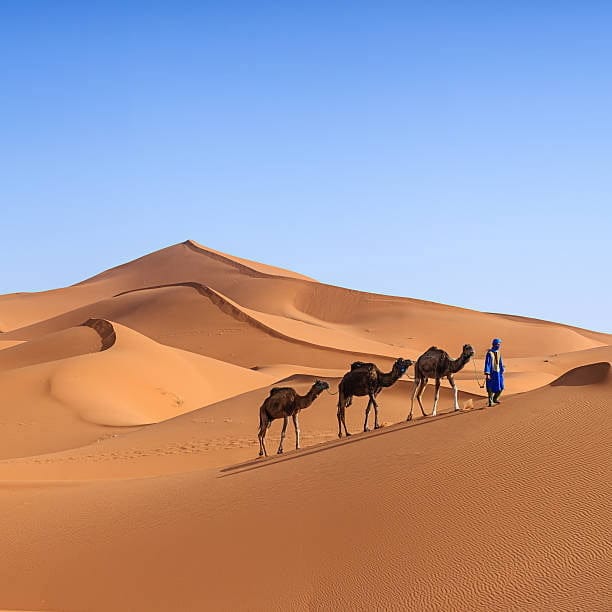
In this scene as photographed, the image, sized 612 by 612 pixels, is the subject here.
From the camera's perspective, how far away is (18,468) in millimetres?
20016

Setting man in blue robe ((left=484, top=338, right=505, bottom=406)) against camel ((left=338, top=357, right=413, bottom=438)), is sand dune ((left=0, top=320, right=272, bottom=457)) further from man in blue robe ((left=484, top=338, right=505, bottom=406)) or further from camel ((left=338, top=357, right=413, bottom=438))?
man in blue robe ((left=484, top=338, right=505, bottom=406))

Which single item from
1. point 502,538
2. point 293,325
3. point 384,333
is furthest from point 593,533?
point 384,333

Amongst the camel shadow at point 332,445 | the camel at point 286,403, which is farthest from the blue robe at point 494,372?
the camel at point 286,403

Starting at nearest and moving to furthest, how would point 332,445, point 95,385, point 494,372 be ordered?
point 494,372
point 332,445
point 95,385

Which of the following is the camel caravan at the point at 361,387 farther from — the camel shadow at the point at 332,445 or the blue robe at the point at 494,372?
the blue robe at the point at 494,372

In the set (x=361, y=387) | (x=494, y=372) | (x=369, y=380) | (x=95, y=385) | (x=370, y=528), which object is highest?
(x=494, y=372)

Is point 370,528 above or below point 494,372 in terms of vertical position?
below

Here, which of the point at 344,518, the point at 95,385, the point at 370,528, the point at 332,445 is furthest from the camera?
the point at 95,385

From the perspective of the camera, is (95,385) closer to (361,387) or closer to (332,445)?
(361,387)

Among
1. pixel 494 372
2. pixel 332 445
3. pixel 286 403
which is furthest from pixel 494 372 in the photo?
→ pixel 286 403

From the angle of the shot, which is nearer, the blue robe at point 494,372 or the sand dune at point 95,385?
the blue robe at point 494,372

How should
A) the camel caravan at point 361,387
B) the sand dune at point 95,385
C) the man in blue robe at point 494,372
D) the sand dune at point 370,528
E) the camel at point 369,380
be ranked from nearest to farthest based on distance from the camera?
1. the sand dune at point 370,528
2. the man in blue robe at point 494,372
3. the camel caravan at point 361,387
4. the camel at point 369,380
5. the sand dune at point 95,385

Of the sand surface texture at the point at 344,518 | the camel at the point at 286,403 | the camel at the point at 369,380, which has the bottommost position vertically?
the sand surface texture at the point at 344,518

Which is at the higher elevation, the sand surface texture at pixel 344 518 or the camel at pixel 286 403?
the camel at pixel 286 403
